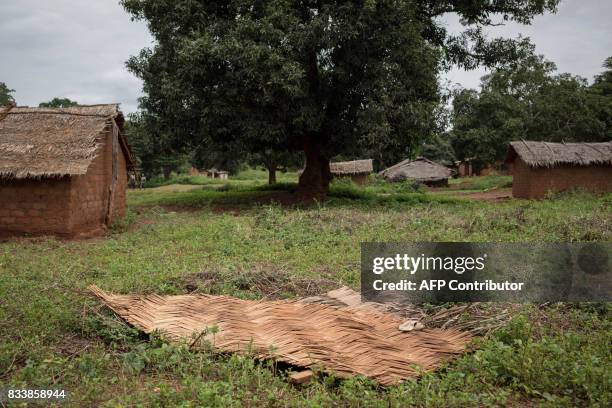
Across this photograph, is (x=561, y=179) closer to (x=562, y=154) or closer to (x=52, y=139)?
(x=562, y=154)

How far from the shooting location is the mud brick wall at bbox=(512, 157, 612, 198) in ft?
69.3

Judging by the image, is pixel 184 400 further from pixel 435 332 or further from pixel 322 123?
pixel 322 123

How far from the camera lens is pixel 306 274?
23.8ft

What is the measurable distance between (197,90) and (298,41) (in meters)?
3.56

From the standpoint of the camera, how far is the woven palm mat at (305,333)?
4.39 m

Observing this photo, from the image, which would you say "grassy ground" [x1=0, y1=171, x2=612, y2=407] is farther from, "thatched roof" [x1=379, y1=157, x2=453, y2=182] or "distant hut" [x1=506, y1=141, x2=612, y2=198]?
"thatched roof" [x1=379, y1=157, x2=453, y2=182]

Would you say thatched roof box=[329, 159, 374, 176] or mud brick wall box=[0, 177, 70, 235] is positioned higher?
thatched roof box=[329, 159, 374, 176]

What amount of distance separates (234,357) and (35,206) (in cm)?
858

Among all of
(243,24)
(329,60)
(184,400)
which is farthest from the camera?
(329,60)

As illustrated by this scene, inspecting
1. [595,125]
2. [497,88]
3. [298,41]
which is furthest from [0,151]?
[497,88]

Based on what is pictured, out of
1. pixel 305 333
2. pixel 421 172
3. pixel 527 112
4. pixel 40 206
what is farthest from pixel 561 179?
pixel 305 333

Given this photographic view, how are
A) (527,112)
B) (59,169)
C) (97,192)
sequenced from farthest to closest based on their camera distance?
(527,112) → (97,192) → (59,169)

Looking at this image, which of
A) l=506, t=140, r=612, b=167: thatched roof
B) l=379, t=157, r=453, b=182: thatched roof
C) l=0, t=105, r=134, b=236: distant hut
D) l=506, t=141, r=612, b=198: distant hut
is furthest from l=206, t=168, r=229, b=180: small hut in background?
l=0, t=105, r=134, b=236: distant hut

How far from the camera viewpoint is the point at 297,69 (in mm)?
14625
